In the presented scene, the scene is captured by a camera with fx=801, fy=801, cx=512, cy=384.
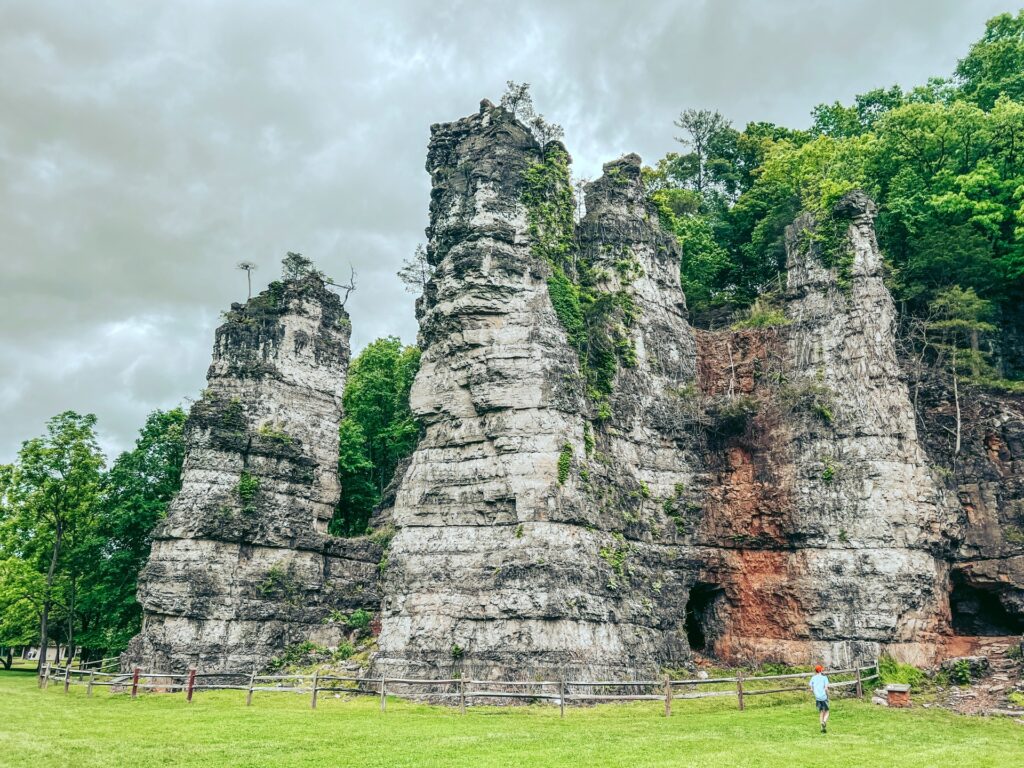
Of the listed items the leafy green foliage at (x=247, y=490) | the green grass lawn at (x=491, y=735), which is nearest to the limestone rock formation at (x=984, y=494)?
the green grass lawn at (x=491, y=735)

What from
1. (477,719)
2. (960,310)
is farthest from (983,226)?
(477,719)

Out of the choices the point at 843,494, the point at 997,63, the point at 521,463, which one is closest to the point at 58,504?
the point at 521,463

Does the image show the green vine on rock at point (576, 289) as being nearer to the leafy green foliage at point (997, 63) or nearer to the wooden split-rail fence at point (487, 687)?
the wooden split-rail fence at point (487, 687)

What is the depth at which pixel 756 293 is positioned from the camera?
133 ft

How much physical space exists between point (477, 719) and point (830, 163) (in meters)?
31.2

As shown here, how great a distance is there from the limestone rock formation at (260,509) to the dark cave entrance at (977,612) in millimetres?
22606

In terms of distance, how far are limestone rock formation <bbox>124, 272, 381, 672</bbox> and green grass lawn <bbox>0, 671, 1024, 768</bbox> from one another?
5.96 m

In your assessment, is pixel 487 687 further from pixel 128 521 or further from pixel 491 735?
pixel 128 521

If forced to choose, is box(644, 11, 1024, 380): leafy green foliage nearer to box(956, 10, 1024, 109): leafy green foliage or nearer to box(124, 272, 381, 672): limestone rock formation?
box(956, 10, 1024, 109): leafy green foliage

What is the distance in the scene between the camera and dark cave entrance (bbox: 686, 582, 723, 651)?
30812 mm

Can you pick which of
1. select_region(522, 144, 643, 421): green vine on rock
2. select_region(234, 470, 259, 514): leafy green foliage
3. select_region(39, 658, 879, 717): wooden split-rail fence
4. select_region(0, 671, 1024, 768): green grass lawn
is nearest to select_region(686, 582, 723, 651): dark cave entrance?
select_region(39, 658, 879, 717): wooden split-rail fence

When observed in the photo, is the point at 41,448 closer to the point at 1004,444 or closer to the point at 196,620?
the point at 196,620

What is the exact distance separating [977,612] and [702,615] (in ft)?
33.1

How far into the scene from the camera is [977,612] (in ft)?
98.6
